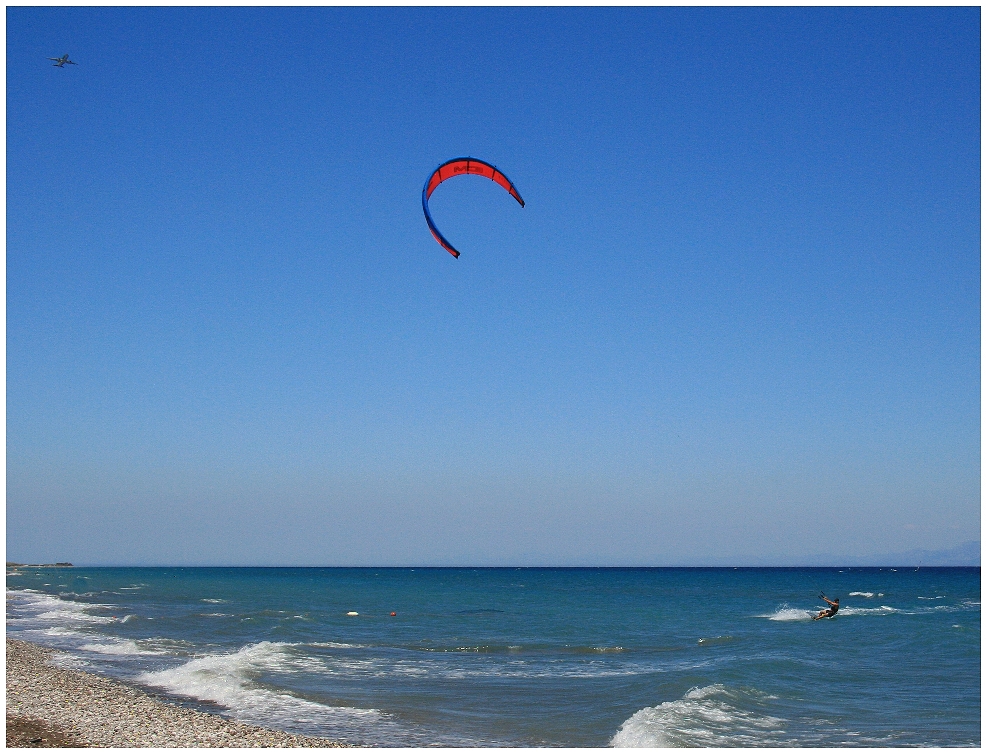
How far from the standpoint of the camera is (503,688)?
18672 millimetres

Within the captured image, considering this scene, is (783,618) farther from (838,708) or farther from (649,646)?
(838,708)

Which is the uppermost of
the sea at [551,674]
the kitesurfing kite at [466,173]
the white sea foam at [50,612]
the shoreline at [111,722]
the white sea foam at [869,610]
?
the kitesurfing kite at [466,173]

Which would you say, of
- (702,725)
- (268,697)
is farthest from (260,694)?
(702,725)

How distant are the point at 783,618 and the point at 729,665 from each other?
19001 mm

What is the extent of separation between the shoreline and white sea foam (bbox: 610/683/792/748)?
200 inches

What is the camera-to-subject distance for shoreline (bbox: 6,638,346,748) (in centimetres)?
1253

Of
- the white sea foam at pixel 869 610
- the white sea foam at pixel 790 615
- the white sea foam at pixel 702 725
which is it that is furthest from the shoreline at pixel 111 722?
the white sea foam at pixel 869 610

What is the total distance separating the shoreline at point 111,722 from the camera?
12.5 m

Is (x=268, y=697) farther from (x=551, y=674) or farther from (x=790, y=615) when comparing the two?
(x=790, y=615)

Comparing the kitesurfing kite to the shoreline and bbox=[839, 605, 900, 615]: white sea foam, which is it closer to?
the shoreline

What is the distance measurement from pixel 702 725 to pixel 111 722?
1000 centimetres

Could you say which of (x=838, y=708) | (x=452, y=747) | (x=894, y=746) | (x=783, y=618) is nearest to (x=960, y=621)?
(x=783, y=618)

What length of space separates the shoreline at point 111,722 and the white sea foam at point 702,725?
5.09 meters

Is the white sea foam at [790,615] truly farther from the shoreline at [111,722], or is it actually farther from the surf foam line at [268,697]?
the shoreline at [111,722]
